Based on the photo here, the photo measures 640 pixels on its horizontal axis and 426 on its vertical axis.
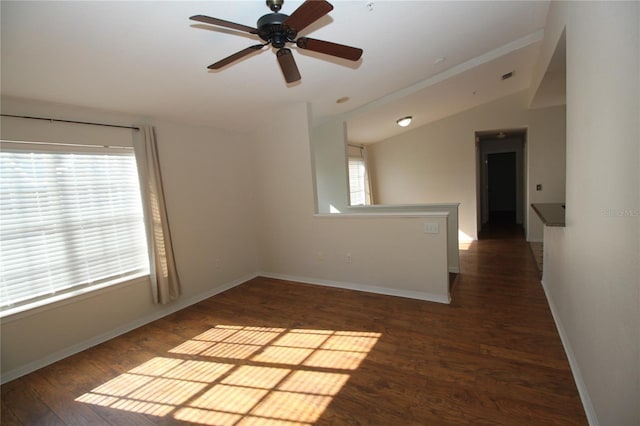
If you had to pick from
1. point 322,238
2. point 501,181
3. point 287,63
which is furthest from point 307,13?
point 501,181

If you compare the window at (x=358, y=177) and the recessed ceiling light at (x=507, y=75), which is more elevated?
the recessed ceiling light at (x=507, y=75)

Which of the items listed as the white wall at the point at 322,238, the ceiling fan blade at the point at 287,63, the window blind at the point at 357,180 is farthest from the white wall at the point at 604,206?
the window blind at the point at 357,180

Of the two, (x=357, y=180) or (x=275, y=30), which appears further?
(x=357, y=180)

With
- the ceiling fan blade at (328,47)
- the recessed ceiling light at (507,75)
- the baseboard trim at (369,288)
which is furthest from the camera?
the recessed ceiling light at (507,75)

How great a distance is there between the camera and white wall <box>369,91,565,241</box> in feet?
17.3

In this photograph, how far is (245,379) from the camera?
219 centimetres

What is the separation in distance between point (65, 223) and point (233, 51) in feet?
7.66

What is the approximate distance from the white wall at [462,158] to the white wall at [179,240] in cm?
390

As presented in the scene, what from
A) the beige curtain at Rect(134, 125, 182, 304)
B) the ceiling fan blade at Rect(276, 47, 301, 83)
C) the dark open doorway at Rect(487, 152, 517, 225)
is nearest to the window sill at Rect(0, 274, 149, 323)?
the beige curtain at Rect(134, 125, 182, 304)

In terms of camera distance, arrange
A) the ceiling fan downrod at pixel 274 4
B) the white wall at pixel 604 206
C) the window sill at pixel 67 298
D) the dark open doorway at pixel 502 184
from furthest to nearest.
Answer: the dark open doorway at pixel 502 184, the window sill at pixel 67 298, the ceiling fan downrod at pixel 274 4, the white wall at pixel 604 206

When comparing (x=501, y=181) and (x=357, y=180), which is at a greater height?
(x=357, y=180)

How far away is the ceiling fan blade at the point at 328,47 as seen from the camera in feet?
5.93

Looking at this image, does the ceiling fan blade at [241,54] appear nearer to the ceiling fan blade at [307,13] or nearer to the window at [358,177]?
the ceiling fan blade at [307,13]

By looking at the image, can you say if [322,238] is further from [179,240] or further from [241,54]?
[241,54]
